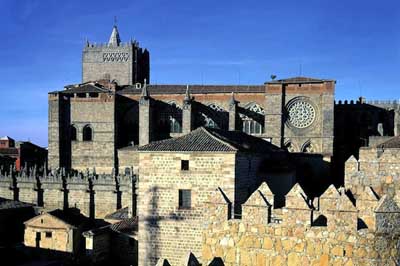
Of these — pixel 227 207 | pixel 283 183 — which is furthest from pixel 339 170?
pixel 227 207

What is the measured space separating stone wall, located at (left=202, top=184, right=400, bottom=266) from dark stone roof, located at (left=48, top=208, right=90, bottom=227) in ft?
70.5

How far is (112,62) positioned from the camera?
2277 inches

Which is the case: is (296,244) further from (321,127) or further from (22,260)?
(321,127)

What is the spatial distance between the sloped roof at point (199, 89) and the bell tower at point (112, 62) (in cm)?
1291

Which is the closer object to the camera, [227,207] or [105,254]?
[227,207]

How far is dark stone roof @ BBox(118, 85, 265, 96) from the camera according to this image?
40694 millimetres

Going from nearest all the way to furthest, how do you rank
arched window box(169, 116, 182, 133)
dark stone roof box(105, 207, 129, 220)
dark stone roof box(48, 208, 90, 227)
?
dark stone roof box(48, 208, 90, 227) → dark stone roof box(105, 207, 129, 220) → arched window box(169, 116, 182, 133)

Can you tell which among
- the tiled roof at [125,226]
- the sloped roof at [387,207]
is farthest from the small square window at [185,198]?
the sloped roof at [387,207]

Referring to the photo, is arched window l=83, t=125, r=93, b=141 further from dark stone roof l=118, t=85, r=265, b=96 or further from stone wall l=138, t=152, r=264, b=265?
stone wall l=138, t=152, r=264, b=265

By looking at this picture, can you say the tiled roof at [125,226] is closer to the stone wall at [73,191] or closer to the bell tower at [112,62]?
the stone wall at [73,191]

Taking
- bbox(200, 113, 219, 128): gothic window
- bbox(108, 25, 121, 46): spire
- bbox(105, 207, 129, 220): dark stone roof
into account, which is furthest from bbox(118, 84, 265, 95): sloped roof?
bbox(108, 25, 121, 46): spire

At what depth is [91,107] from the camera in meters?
41.8

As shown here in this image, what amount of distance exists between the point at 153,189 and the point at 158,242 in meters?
2.14

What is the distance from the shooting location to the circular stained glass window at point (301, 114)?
37.9 meters
